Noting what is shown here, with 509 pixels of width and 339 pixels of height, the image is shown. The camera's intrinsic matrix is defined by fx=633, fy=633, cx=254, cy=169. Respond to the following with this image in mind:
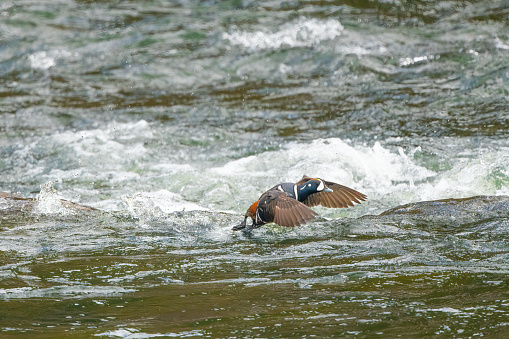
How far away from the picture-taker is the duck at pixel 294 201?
16.9 feet

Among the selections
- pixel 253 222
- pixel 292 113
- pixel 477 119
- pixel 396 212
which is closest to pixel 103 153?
pixel 292 113

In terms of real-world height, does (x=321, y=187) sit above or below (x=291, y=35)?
below

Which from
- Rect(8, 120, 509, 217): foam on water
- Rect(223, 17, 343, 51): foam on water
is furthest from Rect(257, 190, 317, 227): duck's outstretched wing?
Rect(223, 17, 343, 51): foam on water

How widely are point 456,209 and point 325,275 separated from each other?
1.91 metres

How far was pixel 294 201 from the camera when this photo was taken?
5285mm

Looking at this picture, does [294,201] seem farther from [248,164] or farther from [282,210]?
[248,164]

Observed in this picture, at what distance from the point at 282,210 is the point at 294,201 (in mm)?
142

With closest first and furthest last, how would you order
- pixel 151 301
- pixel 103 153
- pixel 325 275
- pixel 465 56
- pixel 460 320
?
1. pixel 460 320
2. pixel 151 301
3. pixel 325 275
4. pixel 103 153
5. pixel 465 56

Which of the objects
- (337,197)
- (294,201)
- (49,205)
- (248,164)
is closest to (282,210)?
(294,201)

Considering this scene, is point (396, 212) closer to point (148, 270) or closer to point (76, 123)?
point (148, 270)

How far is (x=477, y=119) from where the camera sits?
877 centimetres

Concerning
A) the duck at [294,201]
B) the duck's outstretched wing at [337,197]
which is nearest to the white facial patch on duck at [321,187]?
the duck at [294,201]

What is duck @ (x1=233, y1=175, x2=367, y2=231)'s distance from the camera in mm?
5141

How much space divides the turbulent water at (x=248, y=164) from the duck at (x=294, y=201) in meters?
0.20
